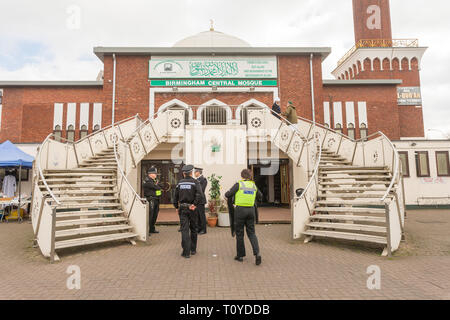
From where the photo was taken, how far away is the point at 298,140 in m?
11.2

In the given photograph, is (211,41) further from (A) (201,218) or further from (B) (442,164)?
(B) (442,164)

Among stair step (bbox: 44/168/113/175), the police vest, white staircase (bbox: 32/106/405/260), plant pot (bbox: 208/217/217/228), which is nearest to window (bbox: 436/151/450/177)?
white staircase (bbox: 32/106/405/260)

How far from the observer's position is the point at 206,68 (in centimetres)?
1700

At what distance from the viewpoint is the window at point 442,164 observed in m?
15.5

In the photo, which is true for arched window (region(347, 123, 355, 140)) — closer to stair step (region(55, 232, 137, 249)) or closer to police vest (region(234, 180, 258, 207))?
police vest (region(234, 180, 258, 207))

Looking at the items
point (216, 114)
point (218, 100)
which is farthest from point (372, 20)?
point (216, 114)

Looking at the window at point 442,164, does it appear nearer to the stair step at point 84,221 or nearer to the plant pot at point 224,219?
the plant pot at point 224,219

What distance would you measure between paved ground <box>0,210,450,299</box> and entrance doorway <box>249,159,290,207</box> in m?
8.52

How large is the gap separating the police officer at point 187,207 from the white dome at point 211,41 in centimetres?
1659

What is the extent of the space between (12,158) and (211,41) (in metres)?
14.8

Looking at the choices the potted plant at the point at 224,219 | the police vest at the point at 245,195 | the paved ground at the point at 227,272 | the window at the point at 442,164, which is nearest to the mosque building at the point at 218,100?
the window at the point at 442,164

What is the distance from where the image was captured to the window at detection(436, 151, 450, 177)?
1552 cm

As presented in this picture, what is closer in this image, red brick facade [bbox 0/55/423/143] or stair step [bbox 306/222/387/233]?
stair step [bbox 306/222/387/233]
